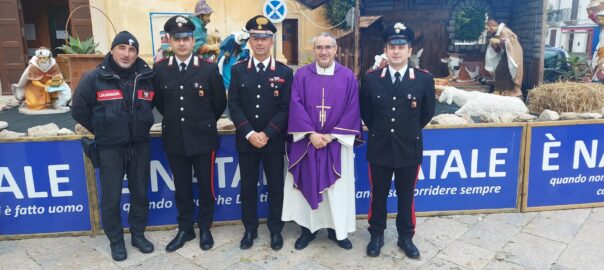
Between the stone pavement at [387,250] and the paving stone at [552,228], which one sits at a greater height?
the paving stone at [552,228]

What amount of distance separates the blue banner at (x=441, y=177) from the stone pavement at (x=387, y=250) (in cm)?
18

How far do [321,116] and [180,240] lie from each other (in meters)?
1.54

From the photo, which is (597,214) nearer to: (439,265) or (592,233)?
(592,233)

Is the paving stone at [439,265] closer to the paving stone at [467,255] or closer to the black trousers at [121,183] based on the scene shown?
the paving stone at [467,255]

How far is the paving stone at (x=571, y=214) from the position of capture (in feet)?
13.6

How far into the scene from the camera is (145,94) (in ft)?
11.4

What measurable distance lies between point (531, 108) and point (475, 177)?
10.6ft

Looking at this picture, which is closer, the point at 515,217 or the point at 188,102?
the point at 188,102

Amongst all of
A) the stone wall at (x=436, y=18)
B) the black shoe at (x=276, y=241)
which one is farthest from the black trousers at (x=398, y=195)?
the stone wall at (x=436, y=18)

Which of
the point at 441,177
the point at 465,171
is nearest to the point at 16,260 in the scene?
the point at 441,177

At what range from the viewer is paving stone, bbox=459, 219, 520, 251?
374 centimetres

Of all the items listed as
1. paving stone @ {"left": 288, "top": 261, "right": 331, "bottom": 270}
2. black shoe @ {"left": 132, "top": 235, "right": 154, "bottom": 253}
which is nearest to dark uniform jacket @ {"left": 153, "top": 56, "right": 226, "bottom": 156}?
black shoe @ {"left": 132, "top": 235, "right": 154, "bottom": 253}

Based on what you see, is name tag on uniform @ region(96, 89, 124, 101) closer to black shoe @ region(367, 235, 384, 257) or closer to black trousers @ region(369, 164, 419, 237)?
black trousers @ region(369, 164, 419, 237)

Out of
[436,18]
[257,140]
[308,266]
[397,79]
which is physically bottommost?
[308,266]
